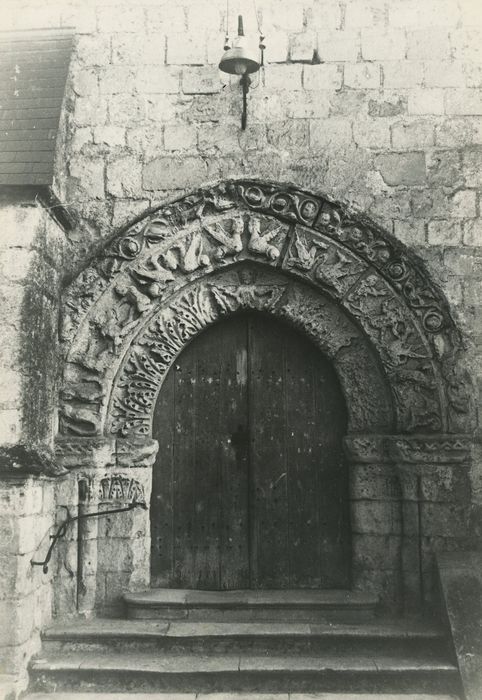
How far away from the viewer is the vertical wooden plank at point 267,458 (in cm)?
471

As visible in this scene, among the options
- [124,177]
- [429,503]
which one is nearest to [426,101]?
[124,177]

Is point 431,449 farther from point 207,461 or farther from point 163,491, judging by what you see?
point 163,491

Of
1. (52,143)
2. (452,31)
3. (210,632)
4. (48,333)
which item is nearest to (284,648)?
(210,632)

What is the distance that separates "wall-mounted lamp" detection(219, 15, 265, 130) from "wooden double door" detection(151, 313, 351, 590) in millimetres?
1697

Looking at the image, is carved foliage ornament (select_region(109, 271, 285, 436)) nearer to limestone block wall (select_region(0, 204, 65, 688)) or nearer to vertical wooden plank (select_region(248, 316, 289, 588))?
vertical wooden plank (select_region(248, 316, 289, 588))

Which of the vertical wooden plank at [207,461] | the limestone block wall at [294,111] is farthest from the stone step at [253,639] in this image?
the limestone block wall at [294,111]

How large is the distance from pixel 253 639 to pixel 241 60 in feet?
12.3

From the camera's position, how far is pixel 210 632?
4137 mm

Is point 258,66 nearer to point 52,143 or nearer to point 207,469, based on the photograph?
point 52,143

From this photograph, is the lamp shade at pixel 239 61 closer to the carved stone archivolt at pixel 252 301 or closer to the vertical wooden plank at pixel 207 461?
the carved stone archivolt at pixel 252 301

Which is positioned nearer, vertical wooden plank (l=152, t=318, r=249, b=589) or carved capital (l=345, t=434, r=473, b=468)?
carved capital (l=345, t=434, r=473, b=468)

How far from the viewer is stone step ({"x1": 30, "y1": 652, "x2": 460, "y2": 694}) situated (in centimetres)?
385

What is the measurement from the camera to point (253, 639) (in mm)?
4117

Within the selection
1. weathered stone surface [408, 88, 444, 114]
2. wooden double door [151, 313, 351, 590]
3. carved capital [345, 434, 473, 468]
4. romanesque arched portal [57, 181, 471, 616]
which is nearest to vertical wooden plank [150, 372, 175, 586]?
wooden double door [151, 313, 351, 590]
